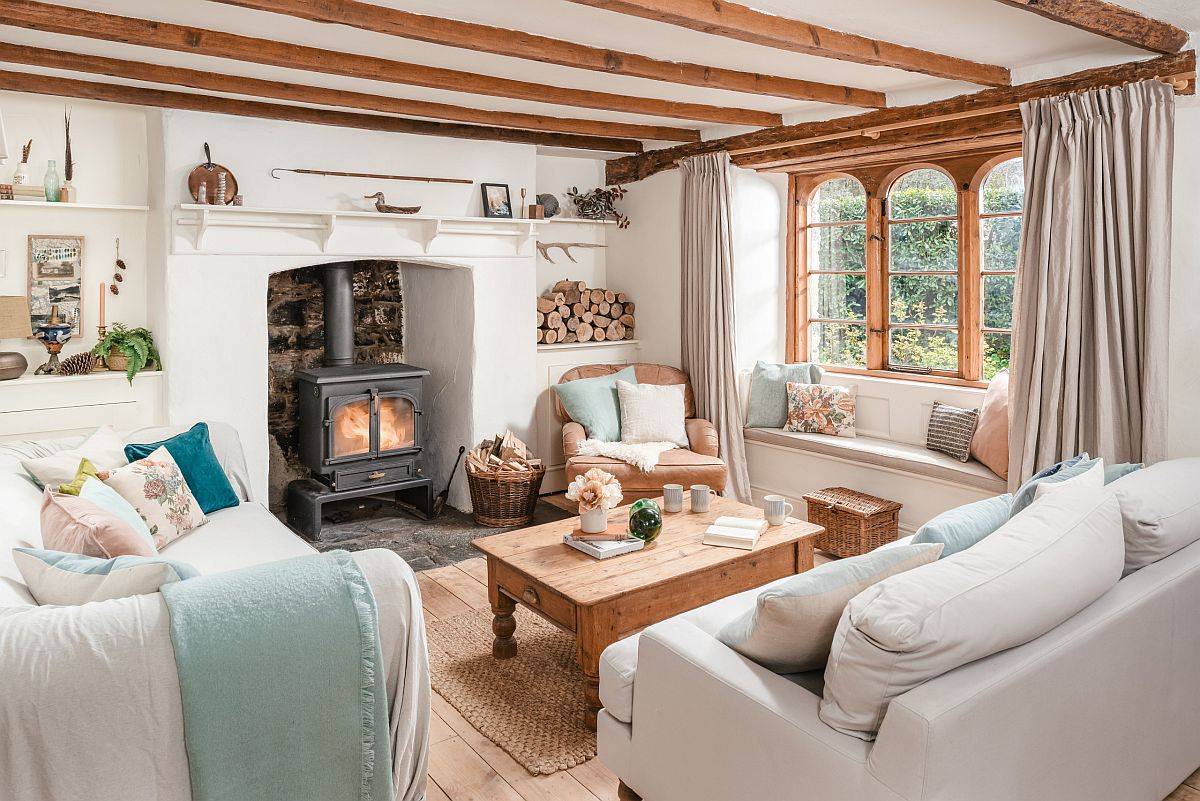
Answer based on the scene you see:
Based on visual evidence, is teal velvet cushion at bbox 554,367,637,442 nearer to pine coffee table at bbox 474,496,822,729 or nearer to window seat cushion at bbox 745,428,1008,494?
window seat cushion at bbox 745,428,1008,494

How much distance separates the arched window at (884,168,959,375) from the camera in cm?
479

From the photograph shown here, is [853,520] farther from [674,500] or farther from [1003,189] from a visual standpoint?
[1003,189]

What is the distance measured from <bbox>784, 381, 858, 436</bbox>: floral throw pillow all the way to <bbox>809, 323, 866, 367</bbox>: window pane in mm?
338

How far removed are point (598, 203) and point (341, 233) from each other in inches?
75.6

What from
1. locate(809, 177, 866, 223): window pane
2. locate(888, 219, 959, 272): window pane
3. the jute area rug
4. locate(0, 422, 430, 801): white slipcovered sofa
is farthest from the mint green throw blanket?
locate(809, 177, 866, 223): window pane

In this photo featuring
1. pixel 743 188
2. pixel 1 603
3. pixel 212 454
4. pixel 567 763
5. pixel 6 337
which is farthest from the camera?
pixel 743 188

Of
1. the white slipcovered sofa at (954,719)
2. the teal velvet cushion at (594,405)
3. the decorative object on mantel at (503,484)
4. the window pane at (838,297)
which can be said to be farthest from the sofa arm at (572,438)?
the white slipcovered sofa at (954,719)

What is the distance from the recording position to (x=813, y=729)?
1.71 m

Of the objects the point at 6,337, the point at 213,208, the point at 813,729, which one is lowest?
the point at 813,729

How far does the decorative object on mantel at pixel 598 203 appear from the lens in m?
5.91

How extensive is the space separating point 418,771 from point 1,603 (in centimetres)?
96

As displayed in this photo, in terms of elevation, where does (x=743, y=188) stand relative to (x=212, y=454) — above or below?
above

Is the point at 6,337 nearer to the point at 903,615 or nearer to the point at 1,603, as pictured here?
the point at 1,603

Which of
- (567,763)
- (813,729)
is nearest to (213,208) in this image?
(567,763)
